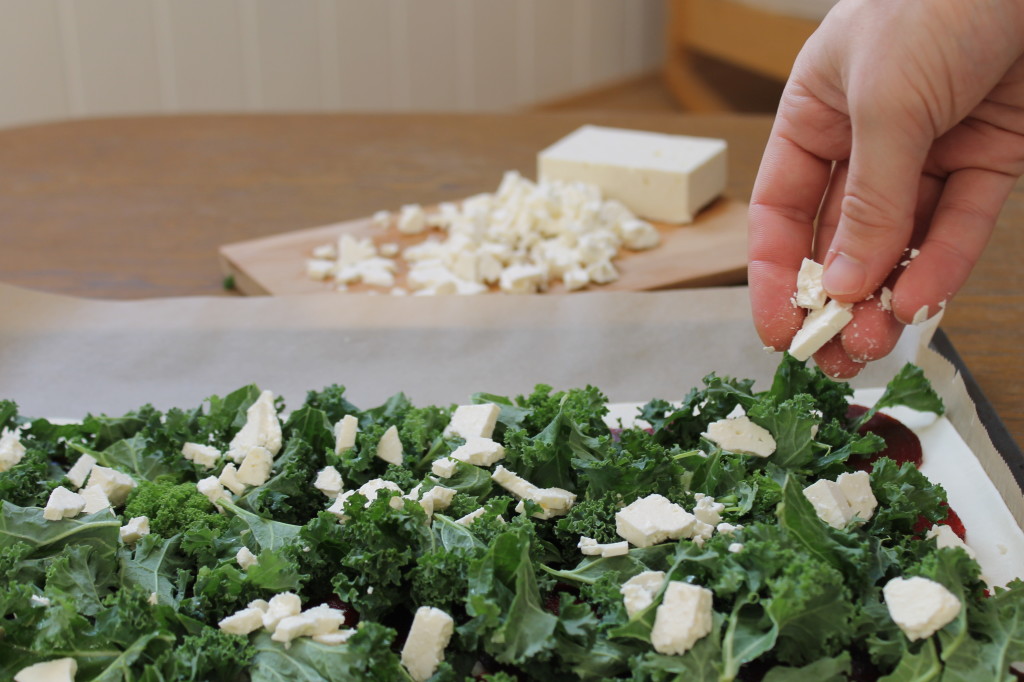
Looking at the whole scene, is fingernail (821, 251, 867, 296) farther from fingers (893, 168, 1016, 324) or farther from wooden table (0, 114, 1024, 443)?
wooden table (0, 114, 1024, 443)

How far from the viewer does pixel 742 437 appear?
1340 millimetres

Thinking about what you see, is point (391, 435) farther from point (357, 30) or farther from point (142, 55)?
point (357, 30)

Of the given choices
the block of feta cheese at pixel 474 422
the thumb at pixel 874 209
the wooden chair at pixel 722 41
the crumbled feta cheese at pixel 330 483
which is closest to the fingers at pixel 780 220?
the thumb at pixel 874 209

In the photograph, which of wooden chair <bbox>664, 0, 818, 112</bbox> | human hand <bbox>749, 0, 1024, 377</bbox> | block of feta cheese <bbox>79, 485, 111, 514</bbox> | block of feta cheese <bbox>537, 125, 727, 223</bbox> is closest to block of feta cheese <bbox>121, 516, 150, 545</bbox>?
block of feta cheese <bbox>79, 485, 111, 514</bbox>

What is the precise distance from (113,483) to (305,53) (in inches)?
139

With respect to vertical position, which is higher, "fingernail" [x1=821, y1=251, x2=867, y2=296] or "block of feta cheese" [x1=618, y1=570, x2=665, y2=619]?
"fingernail" [x1=821, y1=251, x2=867, y2=296]

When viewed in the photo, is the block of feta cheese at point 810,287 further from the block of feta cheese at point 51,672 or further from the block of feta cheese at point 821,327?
the block of feta cheese at point 51,672

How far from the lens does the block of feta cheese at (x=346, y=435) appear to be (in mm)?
1385

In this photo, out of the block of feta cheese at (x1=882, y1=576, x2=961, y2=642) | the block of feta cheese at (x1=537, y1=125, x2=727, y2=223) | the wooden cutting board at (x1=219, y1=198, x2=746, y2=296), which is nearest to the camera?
the block of feta cheese at (x1=882, y1=576, x2=961, y2=642)

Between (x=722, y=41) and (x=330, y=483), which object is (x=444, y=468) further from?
(x=722, y=41)

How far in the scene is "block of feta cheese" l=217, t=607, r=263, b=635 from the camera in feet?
3.50

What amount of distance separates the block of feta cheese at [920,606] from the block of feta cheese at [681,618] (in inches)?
7.1

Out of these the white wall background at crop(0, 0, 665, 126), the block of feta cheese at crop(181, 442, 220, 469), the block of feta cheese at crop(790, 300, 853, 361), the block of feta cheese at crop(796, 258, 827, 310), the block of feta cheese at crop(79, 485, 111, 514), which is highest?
the block of feta cheese at crop(796, 258, 827, 310)

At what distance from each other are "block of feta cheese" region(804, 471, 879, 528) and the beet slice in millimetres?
190
